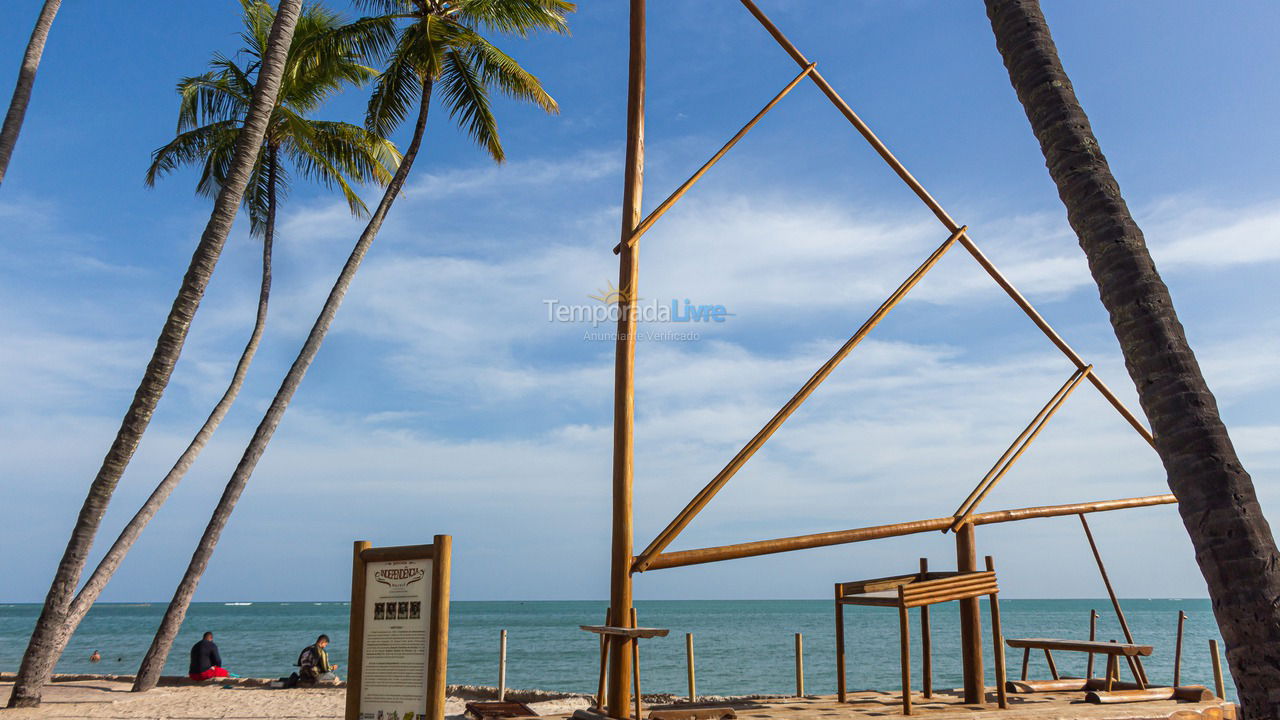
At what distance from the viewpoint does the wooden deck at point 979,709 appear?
556 centimetres

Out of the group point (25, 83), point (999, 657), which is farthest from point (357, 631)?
point (25, 83)

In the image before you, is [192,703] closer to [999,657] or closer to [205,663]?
[205,663]

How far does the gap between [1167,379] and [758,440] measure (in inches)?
93.4

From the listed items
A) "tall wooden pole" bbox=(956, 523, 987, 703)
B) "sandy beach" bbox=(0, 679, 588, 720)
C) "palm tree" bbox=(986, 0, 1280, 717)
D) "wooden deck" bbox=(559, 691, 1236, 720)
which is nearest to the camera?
"palm tree" bbox=(986, 0, 1280, 717)

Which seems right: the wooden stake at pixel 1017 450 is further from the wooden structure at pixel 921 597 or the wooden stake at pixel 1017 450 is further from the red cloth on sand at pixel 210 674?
the red cloth on sand at pixel 210 674

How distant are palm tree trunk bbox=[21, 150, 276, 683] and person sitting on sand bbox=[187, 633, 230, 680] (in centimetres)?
226

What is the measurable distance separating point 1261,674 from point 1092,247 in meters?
1.99

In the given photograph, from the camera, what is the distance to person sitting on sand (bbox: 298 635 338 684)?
1322 cm

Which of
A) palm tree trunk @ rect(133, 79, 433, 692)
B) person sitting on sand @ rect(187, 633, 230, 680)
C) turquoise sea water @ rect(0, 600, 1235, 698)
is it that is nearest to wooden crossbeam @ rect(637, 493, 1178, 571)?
palm tree trunk @ rect(133, 79, 433, 692)

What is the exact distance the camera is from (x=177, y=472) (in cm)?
1178

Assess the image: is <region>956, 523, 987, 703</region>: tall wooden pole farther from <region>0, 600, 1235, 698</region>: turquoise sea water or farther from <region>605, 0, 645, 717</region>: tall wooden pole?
<region>0, 600, 1235, 698</region>: turquoise sea water

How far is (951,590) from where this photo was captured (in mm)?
5863

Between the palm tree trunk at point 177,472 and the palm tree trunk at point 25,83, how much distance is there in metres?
4.00

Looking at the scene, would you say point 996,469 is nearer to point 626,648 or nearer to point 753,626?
point 626,648
